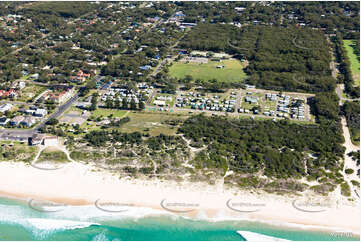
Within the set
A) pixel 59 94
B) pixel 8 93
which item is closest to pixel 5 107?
pixel 8 93

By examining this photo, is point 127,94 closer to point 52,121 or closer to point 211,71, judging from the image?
point 52,121

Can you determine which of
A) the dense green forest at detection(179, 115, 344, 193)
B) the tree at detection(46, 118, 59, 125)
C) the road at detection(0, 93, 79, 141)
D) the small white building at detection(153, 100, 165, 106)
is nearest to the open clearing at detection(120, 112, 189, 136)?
the dense green forest at detection(179, 115, 344, 193)

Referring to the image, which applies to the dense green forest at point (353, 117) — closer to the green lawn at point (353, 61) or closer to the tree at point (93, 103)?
the green lawn at point (353, 61)

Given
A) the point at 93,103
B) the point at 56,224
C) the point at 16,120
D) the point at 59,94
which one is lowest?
the point at 56,224

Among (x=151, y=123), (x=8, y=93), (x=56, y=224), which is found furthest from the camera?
(x=8, y=93)

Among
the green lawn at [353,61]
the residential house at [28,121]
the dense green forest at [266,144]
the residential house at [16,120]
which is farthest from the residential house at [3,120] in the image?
the green lawn at [353,61]

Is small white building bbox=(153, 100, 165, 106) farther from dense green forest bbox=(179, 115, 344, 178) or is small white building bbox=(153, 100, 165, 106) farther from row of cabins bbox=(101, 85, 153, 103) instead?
dense green forest bbox=(179, 115, 344, 178)

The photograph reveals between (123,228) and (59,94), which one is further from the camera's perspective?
(59,94)
